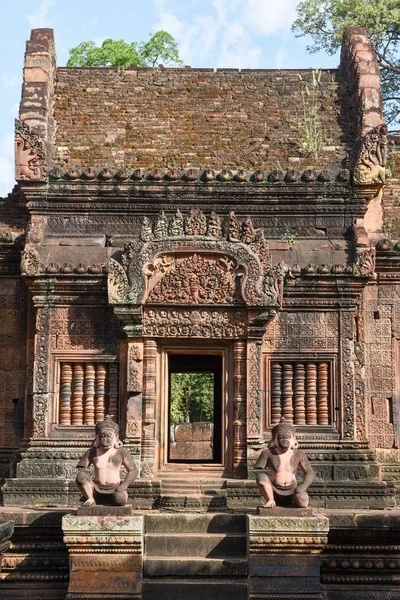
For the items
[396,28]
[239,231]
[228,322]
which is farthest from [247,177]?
[396,28]

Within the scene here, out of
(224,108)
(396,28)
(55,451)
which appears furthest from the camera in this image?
(396,28)

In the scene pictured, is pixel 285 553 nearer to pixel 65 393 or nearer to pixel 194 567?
pixel 194 567

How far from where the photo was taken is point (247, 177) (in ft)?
42.6

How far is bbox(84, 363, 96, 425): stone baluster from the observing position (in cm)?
1232

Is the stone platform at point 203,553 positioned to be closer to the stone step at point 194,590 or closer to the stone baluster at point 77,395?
the stone step at point 194,590

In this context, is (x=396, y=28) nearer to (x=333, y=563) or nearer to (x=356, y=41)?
(x=356, y=41)

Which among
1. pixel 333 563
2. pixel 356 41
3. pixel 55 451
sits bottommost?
pixel 333 563

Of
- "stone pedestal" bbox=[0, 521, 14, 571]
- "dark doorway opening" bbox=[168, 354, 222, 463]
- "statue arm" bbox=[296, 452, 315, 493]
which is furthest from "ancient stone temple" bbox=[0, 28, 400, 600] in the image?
"statue arm" bbox=[296, 452, 315, 493]

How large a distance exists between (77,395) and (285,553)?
414cm

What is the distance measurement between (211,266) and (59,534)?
4212mm

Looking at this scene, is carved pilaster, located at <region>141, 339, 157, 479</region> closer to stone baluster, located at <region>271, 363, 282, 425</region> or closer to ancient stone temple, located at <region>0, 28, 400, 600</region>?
ancient stone temple, located at <region>0, 28, 400, 600</region>

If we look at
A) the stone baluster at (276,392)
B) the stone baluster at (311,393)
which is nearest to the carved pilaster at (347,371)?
the stone baluster at (311,393)

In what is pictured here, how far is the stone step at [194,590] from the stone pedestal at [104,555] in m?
0.18

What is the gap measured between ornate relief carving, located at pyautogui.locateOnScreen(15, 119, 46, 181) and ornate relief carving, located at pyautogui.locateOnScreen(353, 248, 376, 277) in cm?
486
